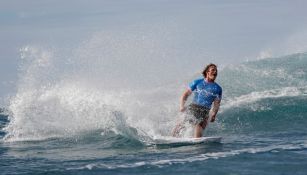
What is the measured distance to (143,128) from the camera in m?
14.2

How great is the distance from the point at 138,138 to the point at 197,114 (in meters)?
1.69

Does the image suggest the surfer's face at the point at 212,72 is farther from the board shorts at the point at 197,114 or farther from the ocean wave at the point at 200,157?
the ocean wave at the point at 200,157

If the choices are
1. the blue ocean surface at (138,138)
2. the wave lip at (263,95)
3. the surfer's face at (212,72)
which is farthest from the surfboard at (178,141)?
the wave lip at (263,95)

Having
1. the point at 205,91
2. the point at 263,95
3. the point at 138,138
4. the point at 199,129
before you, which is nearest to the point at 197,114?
the point at 199,129

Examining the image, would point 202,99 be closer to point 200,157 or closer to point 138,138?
point 138,138

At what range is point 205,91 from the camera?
13.6 meters

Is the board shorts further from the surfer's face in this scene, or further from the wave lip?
the wave lip

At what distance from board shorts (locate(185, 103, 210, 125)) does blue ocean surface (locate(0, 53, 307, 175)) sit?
0.83m

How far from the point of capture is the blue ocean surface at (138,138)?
1019cm

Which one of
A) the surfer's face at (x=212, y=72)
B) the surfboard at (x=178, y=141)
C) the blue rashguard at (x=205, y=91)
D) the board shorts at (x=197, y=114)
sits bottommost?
the surfboard at (x=178, y=141)

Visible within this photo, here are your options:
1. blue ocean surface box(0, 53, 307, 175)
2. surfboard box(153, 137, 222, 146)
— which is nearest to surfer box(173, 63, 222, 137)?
surfboard box(153, 137, 222, 146)

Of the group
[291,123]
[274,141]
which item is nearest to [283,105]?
[291,123]

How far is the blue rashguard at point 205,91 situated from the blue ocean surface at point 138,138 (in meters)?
1.16

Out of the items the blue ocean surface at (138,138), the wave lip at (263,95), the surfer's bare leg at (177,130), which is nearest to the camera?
the blue ocean surface at (138,138)
